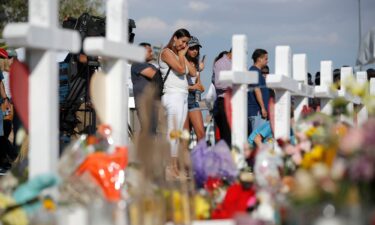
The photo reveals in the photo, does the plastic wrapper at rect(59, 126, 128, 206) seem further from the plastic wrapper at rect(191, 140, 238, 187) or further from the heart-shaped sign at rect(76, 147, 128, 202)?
the plastic wrapper at rect(191, 140, 238, 187)

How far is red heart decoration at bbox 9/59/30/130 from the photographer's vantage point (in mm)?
3293

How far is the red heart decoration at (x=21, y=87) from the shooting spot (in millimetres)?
3293

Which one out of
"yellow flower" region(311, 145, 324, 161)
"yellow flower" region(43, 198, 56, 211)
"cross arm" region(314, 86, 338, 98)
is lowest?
"yellow flower" region(43, 198, 56, 211)

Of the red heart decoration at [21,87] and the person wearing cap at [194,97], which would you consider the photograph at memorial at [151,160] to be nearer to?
the red heart decoration at [21,87]

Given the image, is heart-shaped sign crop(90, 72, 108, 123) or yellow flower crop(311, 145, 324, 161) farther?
heart-shaped sign crop(90, 72, 108, 123)

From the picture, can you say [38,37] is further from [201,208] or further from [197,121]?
[197,121]

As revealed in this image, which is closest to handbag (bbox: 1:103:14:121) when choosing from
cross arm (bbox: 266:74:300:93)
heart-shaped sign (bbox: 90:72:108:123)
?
cross arm (bbox: 266:74:300:93)

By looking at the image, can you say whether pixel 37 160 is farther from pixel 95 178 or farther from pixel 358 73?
pixel 358 73

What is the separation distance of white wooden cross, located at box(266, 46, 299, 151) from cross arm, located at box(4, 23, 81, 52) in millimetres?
1868

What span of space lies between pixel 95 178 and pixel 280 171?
803mm

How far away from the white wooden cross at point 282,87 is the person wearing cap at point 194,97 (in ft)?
7.18

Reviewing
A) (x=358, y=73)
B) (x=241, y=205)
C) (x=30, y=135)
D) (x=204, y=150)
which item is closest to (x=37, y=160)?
(x=30, y=135)

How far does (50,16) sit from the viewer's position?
10.9 feet

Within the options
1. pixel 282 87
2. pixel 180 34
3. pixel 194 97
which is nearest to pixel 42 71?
pixel 282 87
